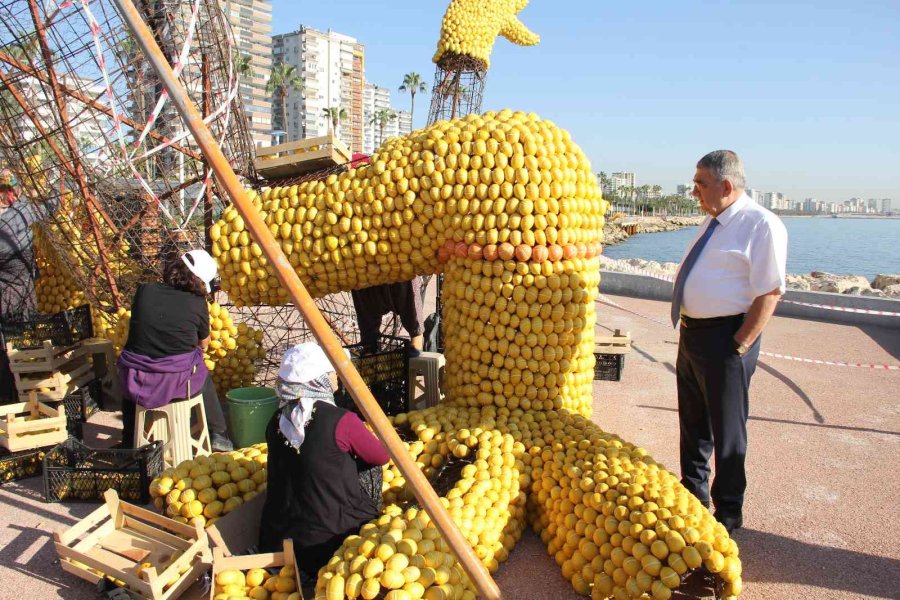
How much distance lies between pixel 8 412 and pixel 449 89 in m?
9.56

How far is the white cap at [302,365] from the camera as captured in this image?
2750 millimetres

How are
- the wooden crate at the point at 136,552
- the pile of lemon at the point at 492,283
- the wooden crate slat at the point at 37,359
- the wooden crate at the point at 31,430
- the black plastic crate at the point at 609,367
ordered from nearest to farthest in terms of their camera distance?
1. the wooden crate at the point at 136,552
2. the pile of lemon at the point at 492,283
3. the wooden crate at the point at 31,430
4. the wooden crate slat at the point at 37,359
5. the black plastic crate at the point at 609,367

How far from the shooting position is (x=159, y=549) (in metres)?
3.04

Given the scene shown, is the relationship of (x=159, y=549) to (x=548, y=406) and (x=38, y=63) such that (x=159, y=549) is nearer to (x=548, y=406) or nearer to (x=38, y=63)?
(x=548, y=406)

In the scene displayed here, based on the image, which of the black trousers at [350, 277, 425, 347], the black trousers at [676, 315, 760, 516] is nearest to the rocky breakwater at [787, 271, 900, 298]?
the black trousers at [350, 277, 425, 347]

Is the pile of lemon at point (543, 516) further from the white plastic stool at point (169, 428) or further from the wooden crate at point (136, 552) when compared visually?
the white plastic stool at point (169, 428)

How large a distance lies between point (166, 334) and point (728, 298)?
11.3 feet

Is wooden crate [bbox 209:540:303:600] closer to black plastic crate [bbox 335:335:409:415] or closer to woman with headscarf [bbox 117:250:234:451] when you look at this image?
woman with headscarf [bbox 117:250:234:451]

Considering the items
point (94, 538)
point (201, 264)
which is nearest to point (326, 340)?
point (94, 538)

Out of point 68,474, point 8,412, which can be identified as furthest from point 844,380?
point 8,412

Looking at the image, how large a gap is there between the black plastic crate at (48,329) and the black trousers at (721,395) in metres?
5.17

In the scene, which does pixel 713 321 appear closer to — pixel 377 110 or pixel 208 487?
pixel 208 487

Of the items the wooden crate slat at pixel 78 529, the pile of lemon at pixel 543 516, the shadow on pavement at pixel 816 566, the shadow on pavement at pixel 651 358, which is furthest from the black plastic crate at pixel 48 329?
the shadow on pavement at pixel 651 358

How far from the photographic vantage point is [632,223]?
3376 inches
